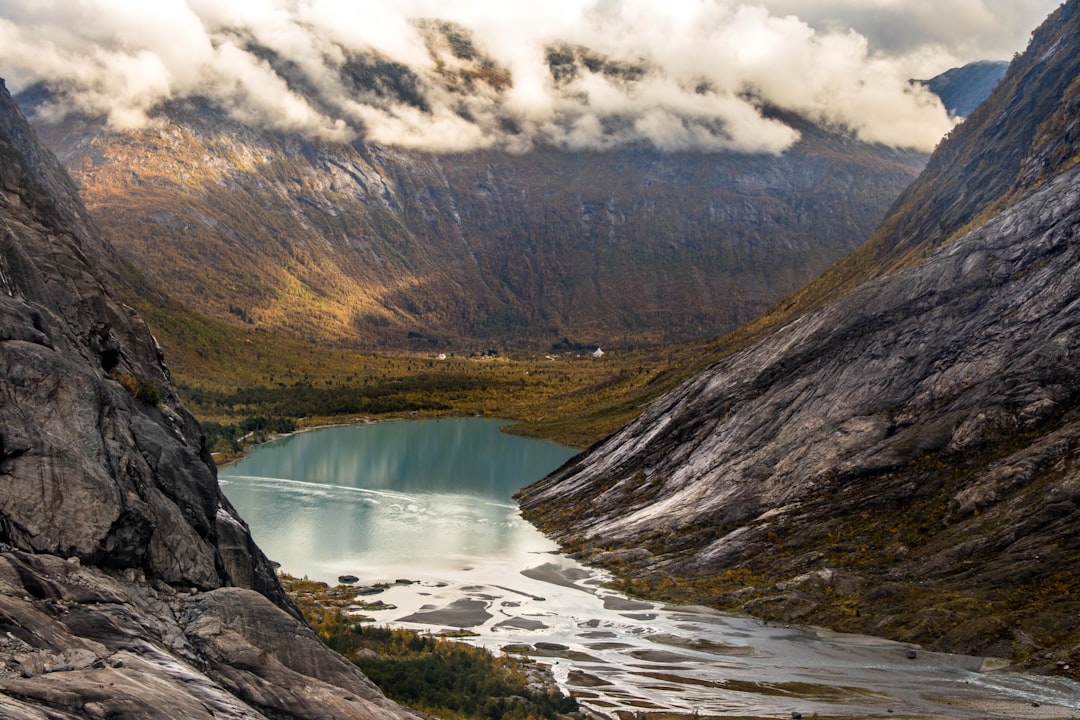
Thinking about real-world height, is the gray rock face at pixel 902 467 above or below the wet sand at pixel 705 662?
above

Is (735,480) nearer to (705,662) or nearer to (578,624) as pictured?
(578,624)

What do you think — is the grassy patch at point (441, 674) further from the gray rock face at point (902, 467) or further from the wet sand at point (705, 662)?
the gray rock face at point (902, 467)

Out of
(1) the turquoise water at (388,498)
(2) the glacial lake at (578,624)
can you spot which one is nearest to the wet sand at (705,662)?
(2) the glacial lake at (578,624)

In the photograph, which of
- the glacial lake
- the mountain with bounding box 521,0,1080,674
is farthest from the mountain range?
the glacial lake

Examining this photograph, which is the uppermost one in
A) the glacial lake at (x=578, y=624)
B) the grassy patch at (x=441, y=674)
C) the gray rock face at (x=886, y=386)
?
the gray rock face at (x=886, y=386)

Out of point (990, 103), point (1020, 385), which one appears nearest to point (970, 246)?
point (1020, 385)

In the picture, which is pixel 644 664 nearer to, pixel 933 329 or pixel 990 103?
pixel 933 329
